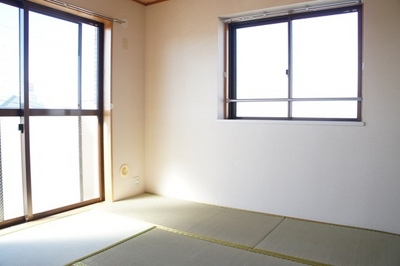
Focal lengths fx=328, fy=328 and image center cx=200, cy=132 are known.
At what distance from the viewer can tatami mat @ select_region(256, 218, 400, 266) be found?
2.42 metres

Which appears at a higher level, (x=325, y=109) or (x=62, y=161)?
(x=325, y=109)

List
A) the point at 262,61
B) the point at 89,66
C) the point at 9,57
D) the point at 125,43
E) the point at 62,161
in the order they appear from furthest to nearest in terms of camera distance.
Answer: the point at 125,43
the point at 89,66
the point at 262,61
the point at 62,161
the point at 9,57

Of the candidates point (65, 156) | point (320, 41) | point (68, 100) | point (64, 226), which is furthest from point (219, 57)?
point (64, 226)

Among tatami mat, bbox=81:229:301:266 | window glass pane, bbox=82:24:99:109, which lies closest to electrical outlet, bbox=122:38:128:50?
window glass pane, bbox=82:24:99:109

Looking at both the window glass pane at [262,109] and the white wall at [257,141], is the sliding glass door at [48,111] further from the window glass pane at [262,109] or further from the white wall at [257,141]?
the window glass pane at [262,109]

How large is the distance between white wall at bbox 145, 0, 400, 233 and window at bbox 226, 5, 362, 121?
194mm

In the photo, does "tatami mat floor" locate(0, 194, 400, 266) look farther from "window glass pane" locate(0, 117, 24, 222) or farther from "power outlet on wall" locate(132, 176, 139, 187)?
"power outlet on wall" locate(132, 176, 139, 187)

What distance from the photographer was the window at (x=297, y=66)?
126 inches

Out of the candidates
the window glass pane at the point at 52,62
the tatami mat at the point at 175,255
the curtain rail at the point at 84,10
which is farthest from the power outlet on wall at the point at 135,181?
the curtain rail at the point at 84,10

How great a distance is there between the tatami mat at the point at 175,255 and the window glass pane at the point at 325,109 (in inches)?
63.9

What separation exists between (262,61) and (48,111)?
2354 millimetres

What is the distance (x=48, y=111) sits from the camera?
11.1 feet

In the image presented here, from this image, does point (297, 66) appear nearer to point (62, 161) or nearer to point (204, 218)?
point (204, 218)

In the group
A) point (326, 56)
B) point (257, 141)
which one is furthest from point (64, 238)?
point (326, 56)
